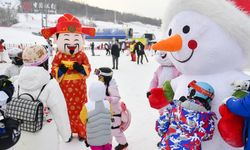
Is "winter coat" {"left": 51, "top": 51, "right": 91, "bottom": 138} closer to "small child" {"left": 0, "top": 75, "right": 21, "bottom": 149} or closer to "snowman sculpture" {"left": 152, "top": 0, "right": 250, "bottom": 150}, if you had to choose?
"small child" {"left": 0, "top": 75, "right": 21, "bottom": 149}

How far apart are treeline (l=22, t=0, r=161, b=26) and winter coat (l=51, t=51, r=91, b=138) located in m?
70.4

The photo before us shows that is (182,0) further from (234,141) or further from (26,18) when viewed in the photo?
(26,18)

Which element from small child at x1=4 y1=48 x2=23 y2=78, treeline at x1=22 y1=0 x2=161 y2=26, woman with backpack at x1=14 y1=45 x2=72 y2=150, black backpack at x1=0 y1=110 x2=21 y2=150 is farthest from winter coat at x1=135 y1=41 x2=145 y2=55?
treeline at x1=22 y1=0 x2=161 y2=26

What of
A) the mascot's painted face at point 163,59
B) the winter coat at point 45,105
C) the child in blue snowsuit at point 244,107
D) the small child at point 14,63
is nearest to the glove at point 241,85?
the child in blue snowsuit at point 244,107

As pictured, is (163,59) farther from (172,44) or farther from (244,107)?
(244,107)

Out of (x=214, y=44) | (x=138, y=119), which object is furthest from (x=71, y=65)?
(x=214, y=44)

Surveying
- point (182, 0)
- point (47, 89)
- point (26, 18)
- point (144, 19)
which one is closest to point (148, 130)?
point (47, 89)

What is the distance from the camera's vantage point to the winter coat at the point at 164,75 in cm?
409

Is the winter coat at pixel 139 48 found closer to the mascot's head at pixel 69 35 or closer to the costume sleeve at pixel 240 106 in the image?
the mascot's head at pixel 69 35

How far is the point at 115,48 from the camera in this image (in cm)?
1287

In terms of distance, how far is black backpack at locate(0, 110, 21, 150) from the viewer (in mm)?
2225

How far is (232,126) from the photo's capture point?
7.45 ft

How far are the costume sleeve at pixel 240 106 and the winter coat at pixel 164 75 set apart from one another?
1880 mm

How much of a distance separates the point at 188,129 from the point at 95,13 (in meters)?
88.0
